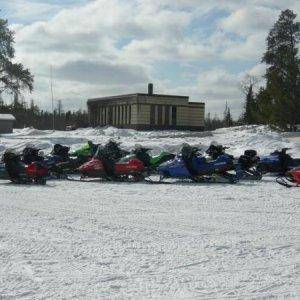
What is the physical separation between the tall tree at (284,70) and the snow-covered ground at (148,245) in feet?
84.4

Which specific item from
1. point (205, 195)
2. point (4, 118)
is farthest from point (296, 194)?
point (4, 118)

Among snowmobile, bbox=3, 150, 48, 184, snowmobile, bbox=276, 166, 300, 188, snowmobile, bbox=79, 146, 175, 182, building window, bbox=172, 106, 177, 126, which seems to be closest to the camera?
snowmobile, bbox=276, 166, 300, 188

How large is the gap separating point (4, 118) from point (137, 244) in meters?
38.9

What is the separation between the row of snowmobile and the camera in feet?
53.0

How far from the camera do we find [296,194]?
13.4 metres

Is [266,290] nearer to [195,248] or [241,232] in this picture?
[195,248]

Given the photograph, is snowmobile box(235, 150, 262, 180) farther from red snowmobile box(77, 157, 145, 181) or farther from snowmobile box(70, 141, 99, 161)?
snowmobile box(70, 141, 99, 161)

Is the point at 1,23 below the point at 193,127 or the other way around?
the other way around

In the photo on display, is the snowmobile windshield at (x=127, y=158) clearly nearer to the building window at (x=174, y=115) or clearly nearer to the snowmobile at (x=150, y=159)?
the snowmobile at (x=150, y=159)

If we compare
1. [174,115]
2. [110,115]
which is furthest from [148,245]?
[110,115]

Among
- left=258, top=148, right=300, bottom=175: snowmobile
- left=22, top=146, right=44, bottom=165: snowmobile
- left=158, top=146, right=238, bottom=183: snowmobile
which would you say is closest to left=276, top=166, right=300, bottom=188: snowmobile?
left=158, top=146, right=238, bottom=183: snowmobile

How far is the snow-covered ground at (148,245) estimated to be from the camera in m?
5.63

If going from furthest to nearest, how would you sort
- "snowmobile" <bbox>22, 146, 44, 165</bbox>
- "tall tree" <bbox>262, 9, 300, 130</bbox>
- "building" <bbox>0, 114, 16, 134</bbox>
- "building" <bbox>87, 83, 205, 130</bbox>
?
1. "building" <bbox>87, 83, 205, 130</bbox>
2. "building" <bbox>0, 114, 16, 134</bbox>
3. "tall tree" <bbox>262, 9, 300, 130</bbox>
4. "snowmobile" <bbox>22, 146, 44, 165</bbox>

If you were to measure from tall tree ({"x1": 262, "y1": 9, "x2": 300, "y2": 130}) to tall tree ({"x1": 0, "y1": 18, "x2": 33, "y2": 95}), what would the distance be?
18.1m
